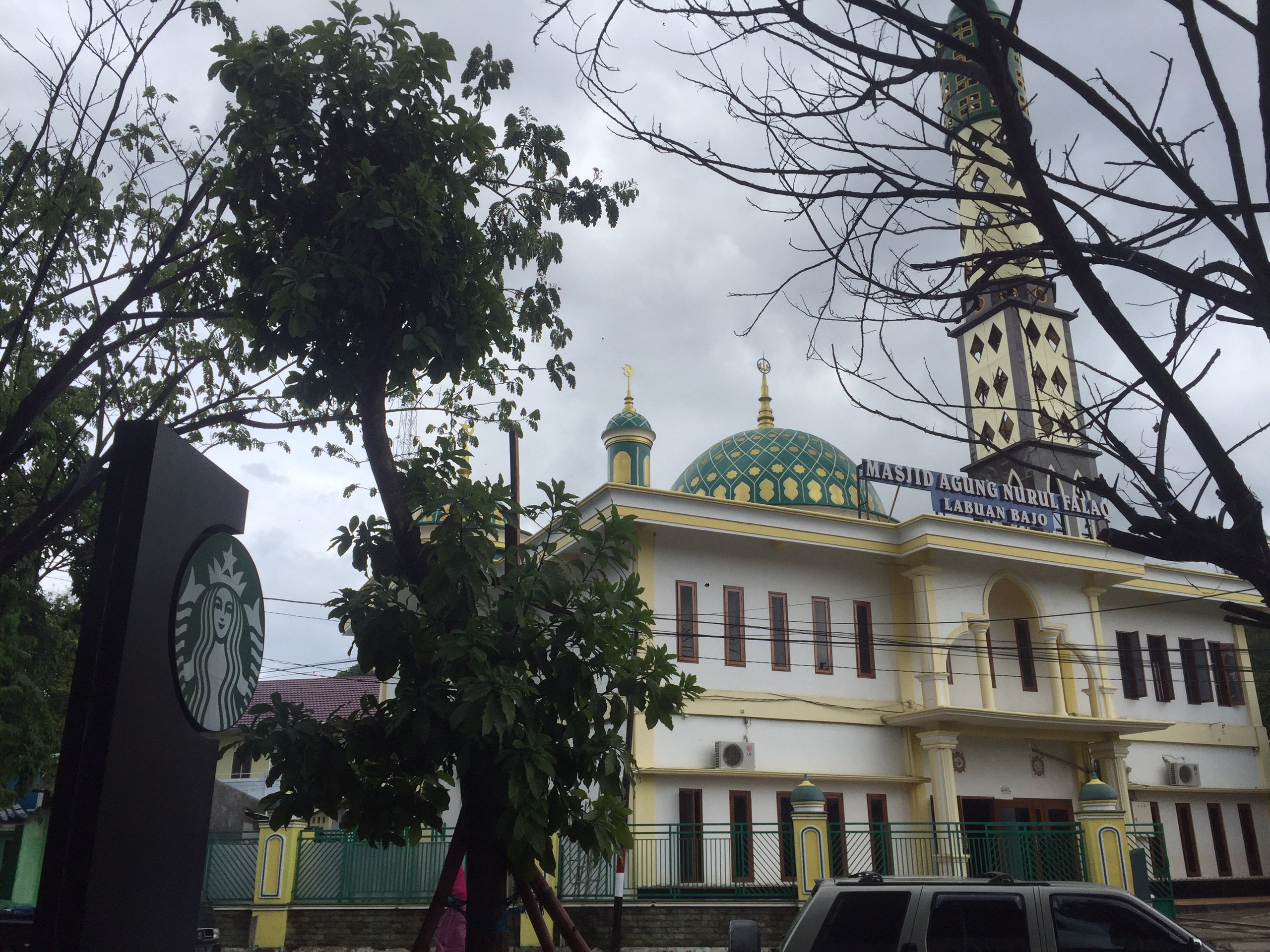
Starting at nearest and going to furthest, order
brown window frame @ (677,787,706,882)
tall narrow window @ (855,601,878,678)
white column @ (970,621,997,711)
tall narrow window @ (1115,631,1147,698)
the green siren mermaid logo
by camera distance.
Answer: the green siren mermaid logo → brown window frame @ (677,787,706,882) → white column @ (970,621,997,711) → tall narrow window @ (855,601,878,678) → tall narrow window @ (1115,631,1147,698)

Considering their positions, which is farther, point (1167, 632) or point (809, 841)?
point (1167, 632)

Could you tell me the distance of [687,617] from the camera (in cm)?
1980

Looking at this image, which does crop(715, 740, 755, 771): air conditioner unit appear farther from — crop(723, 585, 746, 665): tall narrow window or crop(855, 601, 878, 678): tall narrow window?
crop(855, 601, 878, 678): tall narrow window

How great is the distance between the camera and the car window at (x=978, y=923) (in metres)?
7.00

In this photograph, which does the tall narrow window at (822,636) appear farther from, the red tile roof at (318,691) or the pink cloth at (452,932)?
the red tile roof at (318,691)

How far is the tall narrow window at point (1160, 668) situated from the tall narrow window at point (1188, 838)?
2.54 m

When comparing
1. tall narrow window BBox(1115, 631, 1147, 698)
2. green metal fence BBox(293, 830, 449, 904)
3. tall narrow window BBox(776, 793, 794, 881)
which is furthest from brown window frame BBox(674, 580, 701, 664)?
tall narrow window BBox(1115, 631, 1147, 698)

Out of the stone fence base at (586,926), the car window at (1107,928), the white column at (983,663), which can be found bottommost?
the stone fence base at (586,926)

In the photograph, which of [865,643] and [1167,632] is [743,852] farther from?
[1167,632]

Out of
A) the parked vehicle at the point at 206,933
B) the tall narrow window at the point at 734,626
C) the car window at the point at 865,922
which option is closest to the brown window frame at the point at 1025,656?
the tall narrow window at the point at 734,626

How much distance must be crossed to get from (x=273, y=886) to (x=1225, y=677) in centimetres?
2240

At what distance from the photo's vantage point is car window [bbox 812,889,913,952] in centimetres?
712

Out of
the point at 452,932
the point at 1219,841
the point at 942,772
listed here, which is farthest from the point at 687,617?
the point at 1219,841

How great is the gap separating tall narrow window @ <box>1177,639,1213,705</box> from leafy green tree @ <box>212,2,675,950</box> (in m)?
Answer: 22.6
